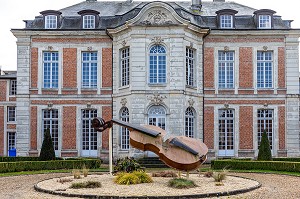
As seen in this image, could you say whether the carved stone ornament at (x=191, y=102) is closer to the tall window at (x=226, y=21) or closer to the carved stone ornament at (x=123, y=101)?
the carved stone ornament at (x=123, y=101)

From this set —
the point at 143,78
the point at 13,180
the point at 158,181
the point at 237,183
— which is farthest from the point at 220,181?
the point at 143,78

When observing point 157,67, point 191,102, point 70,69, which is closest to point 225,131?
point 191,102

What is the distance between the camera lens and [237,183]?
50.1 feet

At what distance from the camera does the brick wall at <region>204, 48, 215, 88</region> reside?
2834 centimetres

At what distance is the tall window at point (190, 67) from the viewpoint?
27109mm

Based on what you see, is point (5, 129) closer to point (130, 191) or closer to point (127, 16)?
point (127, 16)

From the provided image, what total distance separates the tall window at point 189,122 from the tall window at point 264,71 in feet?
15.0

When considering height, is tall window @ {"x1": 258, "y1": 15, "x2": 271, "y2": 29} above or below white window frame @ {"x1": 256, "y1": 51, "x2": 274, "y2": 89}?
above

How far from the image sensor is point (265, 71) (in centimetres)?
2855

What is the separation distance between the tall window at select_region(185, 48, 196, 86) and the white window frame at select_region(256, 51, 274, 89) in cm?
398

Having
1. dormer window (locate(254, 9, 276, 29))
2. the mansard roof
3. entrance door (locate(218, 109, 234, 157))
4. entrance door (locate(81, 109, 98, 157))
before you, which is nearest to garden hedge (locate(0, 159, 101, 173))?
entrance door (locate(81, 109, 98, 157))

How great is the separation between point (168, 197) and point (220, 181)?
153 inches

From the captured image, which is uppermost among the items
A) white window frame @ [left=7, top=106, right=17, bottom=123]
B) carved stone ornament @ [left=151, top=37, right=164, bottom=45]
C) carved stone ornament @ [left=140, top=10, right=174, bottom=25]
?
carved stone ornament @ [left=140, top=10, right=174, bottom=25]

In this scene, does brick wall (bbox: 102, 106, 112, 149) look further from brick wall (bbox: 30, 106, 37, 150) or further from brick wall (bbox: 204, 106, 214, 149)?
brick wall (bbox: 204, 106, 214, 149)
